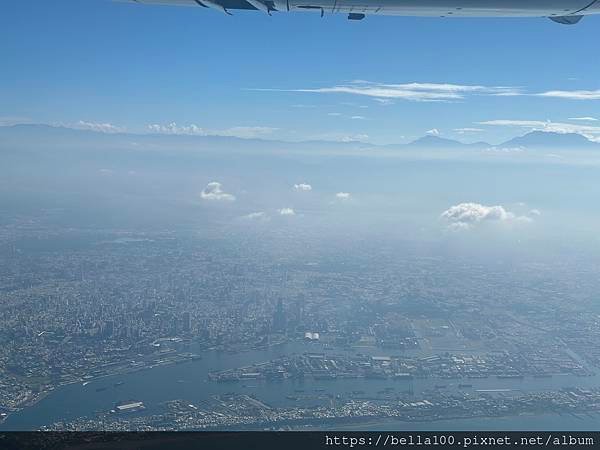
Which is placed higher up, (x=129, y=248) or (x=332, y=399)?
(x=129, y=248)

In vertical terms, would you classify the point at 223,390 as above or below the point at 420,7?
below

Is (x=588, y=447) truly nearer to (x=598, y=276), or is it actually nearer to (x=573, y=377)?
(x=573, y=377)

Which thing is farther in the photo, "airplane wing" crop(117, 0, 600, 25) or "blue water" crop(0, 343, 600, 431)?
"blue water" crop(0, 343, 600, 431)

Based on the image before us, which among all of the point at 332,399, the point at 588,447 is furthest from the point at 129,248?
the point at 588,447

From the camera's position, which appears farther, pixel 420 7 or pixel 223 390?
pixel 223 390

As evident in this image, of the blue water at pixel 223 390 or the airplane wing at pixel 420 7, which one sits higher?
the airplane wing at pixel 420 7

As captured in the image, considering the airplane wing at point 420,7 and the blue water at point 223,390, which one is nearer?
the airplane wing at point 420,7

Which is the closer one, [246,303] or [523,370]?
[523,370]

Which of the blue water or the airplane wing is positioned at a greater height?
the airplane wing

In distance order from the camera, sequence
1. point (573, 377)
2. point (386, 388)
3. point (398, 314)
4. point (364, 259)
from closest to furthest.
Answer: point (386, 388), point (573, 377), point (398, 314), point (364, 259)

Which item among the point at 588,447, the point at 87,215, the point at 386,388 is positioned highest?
the point at 87,215

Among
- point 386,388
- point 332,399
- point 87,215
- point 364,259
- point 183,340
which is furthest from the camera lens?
point 87,215
